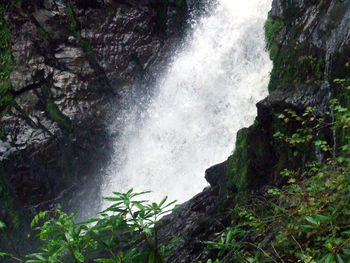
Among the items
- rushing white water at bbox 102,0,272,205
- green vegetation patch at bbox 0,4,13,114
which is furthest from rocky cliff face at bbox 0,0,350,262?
rushing white water at bbox 102,0,272,205

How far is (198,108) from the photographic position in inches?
436

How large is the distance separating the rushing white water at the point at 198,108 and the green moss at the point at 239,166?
10.6 feet

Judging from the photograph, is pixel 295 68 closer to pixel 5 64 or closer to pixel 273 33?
pixel 273 33

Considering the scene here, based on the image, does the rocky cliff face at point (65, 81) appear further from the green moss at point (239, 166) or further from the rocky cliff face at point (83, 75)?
the green moss at point (239, 166)

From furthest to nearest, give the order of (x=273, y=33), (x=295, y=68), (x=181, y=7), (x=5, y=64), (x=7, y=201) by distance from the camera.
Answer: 1. (x=181, y=7)
2. (x=7, y=201)
3. (x=5, y=64)
4. (x=273, y=33)
5. (x=295, y=68)

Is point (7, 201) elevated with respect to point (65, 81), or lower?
lower

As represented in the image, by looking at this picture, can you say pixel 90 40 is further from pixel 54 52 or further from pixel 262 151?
pixel 262 151

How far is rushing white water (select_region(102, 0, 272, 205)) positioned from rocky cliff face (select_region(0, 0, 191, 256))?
0.75 meters

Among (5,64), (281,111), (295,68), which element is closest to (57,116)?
(5,64)

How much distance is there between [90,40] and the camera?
11508 millimetres

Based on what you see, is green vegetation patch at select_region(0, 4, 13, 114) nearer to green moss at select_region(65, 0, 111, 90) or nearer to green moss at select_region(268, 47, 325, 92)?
green moss at select_region(65, 0, 111, 90)

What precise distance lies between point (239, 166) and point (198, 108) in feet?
18.7

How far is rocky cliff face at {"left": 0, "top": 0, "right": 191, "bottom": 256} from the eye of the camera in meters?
10.4

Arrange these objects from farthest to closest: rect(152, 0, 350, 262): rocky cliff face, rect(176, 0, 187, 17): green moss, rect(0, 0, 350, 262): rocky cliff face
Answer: rect(176, 0, 187, 17): green moss < rect(0, 0, 350, 262): rocky cliff face < rect(152, 0, 350, 262): rocky cliff face
